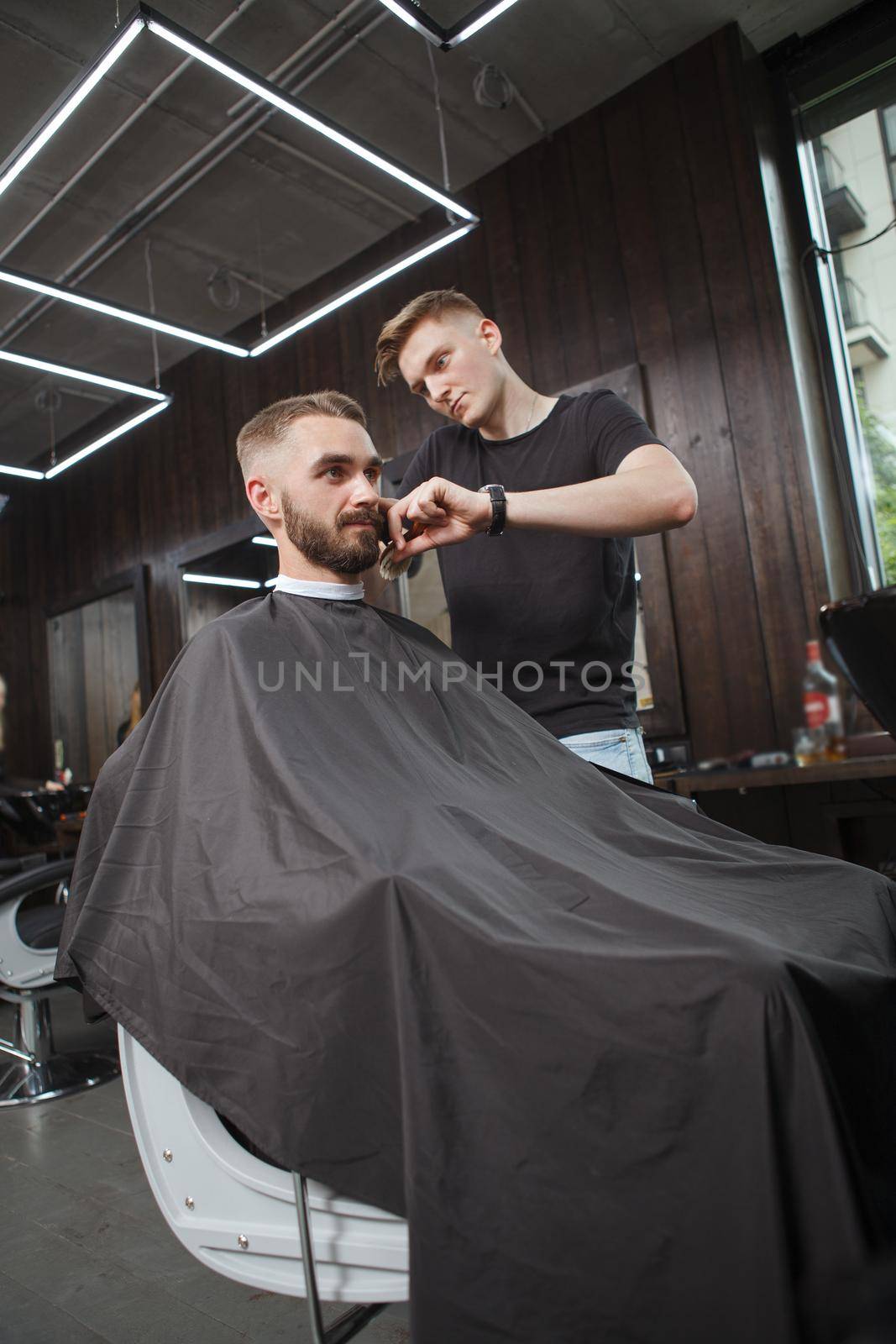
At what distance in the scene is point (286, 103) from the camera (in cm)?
289

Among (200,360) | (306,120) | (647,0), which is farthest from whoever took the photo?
(200,360)

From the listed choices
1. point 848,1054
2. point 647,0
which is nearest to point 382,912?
point 848,1054

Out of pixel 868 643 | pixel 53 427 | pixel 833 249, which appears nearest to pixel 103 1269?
pixel 868 643

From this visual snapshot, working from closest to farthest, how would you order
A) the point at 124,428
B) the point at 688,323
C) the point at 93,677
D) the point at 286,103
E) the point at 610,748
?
the point at 610,748 → the point at 286,103 → the point at 688,323 → the point at 124,428 → the point at 93,677

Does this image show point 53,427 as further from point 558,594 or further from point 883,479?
point 558,594

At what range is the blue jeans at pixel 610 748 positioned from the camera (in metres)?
1.56

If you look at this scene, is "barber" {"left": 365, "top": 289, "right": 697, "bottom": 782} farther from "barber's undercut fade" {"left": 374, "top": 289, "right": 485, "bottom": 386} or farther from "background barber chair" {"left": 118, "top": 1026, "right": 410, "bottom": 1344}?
"background barber chair" {"left": 118, "top": 1026, "right": 410, "bottom": 1344}

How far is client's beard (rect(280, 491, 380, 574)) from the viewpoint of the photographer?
63.6 inches

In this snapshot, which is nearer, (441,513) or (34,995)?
(441,513)

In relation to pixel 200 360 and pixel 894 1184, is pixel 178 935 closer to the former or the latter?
pixel 894 1184

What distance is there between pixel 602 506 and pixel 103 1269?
1604 millimetres

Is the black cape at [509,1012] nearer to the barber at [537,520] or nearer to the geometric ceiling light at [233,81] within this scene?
the barber at [537,520]

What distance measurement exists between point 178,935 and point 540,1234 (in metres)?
0.50

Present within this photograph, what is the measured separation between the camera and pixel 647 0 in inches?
134
